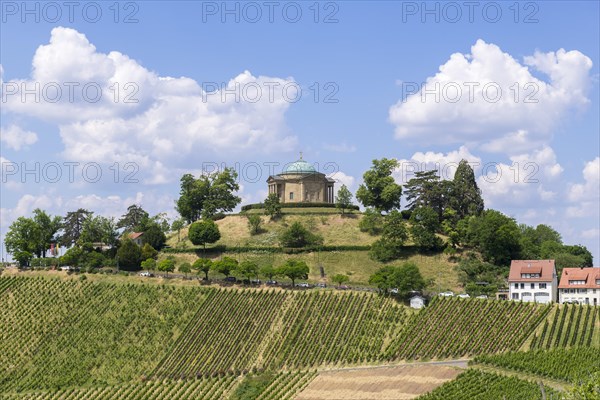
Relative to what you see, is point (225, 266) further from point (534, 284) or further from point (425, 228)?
point (534, 284)

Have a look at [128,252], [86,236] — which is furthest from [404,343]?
[86,236]

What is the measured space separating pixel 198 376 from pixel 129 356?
38.8 ft

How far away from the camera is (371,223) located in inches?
5374

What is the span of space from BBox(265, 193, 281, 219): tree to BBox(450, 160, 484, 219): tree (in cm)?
2847

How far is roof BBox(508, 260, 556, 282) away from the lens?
10669 cm

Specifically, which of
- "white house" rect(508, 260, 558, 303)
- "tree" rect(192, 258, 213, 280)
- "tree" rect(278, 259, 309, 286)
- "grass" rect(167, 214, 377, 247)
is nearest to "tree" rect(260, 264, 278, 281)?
"tree" rect(278, 259, 309, 286)

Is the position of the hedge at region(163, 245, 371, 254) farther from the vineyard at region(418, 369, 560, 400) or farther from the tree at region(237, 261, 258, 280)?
the vineyard at region(418, 369, 560, 400)

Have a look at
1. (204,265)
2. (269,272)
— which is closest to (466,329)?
(269,272)

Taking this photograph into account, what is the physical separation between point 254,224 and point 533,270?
4881 cm

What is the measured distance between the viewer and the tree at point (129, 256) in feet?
419

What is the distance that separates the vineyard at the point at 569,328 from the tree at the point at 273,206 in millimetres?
58637

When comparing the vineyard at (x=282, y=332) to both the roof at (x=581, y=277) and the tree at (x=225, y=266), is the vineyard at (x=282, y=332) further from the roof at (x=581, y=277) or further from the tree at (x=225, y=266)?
the roof at (x=581, y=277)

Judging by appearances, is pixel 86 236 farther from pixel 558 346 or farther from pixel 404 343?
pixel 558 346

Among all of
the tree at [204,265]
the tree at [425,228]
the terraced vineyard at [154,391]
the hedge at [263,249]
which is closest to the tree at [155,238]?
the hedge at [263,249]
